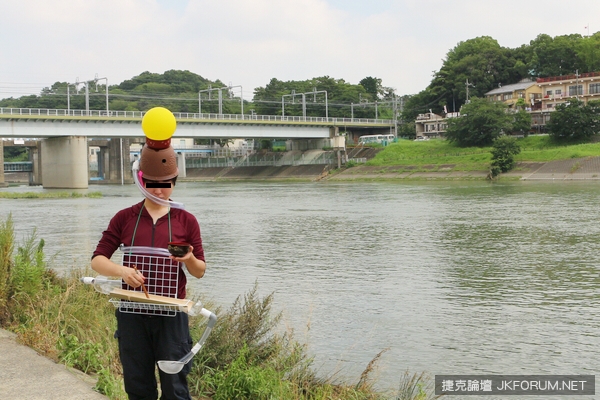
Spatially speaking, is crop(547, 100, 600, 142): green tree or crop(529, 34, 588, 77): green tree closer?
crop(547, 100, 600, 142): green tree

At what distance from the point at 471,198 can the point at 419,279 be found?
1056 inches

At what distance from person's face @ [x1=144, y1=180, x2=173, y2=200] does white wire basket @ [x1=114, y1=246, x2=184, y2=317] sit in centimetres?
32

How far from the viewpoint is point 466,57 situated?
343ft

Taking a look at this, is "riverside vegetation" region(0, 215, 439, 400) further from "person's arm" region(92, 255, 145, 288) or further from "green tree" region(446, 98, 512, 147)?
"green tree" region(446, 98, 512, 147)

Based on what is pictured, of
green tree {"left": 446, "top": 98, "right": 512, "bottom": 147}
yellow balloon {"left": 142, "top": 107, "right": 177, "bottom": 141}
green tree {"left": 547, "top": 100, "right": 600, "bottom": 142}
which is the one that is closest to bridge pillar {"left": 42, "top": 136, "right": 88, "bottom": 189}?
green tree {"left": 446, "top": 98, "right": 512, "bottom": 147}

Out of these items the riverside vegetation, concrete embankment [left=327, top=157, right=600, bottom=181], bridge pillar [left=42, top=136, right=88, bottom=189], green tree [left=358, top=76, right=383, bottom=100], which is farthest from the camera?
green tree [left=358, top=76, right=383, bottom=100]

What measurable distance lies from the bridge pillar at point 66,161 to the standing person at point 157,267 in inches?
Answer: 2657

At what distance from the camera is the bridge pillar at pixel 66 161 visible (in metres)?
68.8

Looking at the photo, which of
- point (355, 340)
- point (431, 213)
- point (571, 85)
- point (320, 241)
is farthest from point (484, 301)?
point (571, 85)

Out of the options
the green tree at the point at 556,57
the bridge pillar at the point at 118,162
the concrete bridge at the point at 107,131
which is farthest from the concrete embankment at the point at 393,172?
the green tree at the point at 556,57

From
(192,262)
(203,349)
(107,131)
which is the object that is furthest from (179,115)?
(192,262)

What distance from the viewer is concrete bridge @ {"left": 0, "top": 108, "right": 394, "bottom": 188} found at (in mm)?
65125

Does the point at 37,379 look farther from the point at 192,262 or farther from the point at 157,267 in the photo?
the point at 192,262

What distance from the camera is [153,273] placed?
416cm
